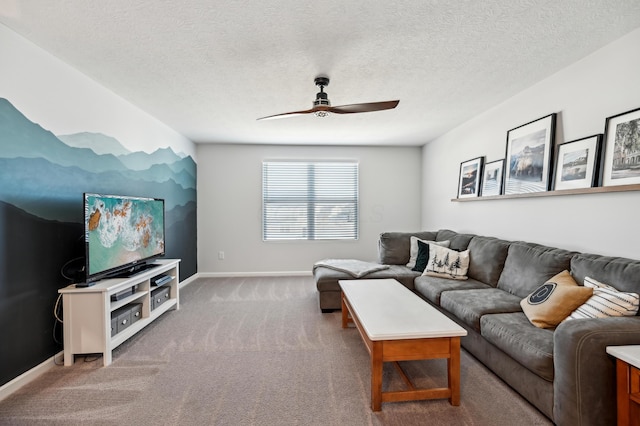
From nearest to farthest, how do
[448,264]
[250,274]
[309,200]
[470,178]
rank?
[448,264]
[470,178]
[250,274]
[309,200]

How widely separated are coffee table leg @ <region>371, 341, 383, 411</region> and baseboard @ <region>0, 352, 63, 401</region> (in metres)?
2.38

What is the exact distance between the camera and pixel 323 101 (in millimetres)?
2646

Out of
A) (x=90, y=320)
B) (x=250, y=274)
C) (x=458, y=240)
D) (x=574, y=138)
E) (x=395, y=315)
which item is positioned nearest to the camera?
(x=395, y=315)

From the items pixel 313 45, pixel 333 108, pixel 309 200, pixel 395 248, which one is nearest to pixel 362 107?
pixel 333 108

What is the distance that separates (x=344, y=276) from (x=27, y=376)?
282 centimetres

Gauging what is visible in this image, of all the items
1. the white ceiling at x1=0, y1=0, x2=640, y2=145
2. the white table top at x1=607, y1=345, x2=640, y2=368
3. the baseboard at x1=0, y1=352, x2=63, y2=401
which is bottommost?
the baseboard at x1=0, y1=352, x2=63, y2=401

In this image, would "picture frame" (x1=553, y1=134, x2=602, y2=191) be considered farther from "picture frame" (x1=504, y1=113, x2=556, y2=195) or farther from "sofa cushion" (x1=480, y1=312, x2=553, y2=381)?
"sofa cushion" (x1=480, y1=312, x2=553, y2=381)

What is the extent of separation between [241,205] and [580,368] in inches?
193

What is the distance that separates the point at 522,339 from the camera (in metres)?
1.81

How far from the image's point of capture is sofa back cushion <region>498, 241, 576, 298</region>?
7.72 ft

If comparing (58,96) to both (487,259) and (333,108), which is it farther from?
(487,259)

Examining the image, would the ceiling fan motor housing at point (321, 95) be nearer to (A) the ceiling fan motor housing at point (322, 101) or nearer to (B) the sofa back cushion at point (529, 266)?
(A) the ceiling fan motor housing at point (322, 101)

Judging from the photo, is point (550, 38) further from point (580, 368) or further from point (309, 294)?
point (309, 294)

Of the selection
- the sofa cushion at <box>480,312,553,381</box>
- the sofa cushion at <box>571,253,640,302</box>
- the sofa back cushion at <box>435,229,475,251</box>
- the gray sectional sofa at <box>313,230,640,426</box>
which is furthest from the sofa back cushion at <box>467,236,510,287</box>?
the sofa cushion at <box>480,312,553,381</box>
